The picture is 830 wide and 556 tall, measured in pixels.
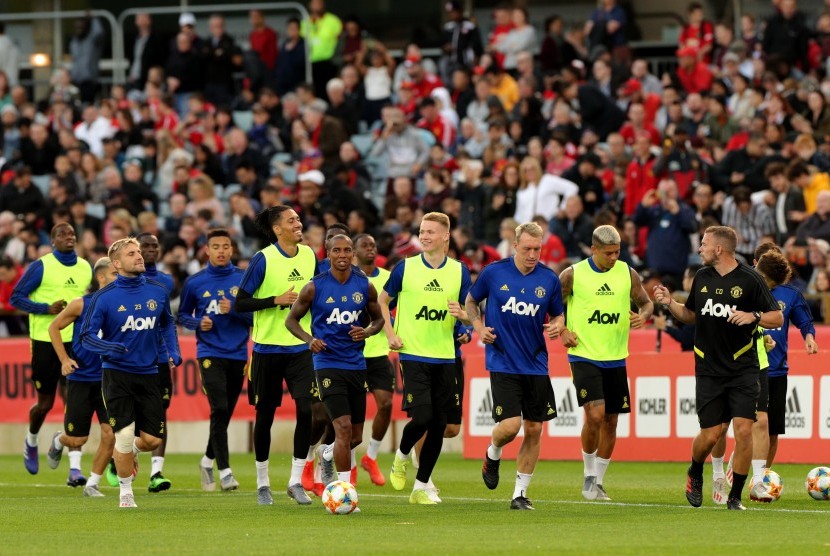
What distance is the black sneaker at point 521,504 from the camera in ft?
49.2

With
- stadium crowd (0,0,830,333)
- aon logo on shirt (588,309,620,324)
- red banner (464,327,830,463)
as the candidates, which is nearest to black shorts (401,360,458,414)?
aon logo on shirt (588,309,620,324)

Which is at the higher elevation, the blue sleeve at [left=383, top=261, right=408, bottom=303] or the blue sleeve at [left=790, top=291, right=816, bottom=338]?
the blue sleeve at [left=383, top=261, right=408, bottom=303]

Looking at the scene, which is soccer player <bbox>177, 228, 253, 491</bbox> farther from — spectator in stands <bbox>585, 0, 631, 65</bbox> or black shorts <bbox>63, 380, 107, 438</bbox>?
spectator in stands <bbox>585, 0, 631, 65</bbox>

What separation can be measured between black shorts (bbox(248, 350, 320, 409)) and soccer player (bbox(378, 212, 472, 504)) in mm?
891

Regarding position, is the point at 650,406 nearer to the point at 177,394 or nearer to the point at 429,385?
the point at 429,385

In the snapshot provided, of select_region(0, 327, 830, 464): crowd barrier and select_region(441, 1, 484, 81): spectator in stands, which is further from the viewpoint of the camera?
select_region(441, 1, 484, 81): spectator in stands

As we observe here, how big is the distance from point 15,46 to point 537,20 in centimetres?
1060

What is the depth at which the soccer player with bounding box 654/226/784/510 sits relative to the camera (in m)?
14.5

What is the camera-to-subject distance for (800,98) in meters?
25.9

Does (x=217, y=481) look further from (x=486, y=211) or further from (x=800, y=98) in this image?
(x=800, y=98)

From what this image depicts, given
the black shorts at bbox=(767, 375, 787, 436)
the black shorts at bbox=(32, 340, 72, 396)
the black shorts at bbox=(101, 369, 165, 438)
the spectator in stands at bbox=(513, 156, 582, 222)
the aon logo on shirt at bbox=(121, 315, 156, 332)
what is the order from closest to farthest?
the black shorts at bbox=(101, 369, 165, 438)
the aon logo on shirt at bbox=(121, 315, 156, 332)
the black shorts at bbox=(767, 375, 787, 436)
the black shorts at bbox=(32, 340, 72, 396)
the spectator in stands at bbox=(513, 156, 582, 222)

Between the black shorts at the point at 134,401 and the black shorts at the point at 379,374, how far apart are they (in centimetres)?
286

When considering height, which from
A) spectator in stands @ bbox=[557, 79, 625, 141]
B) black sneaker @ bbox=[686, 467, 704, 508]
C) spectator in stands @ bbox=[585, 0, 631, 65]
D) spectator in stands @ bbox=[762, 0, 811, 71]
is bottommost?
black sneaker @ bbox=[686, 467, 704, 508]

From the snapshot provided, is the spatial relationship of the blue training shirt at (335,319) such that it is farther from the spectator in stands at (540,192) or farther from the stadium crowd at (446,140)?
the spectator in stands at (540,192)
